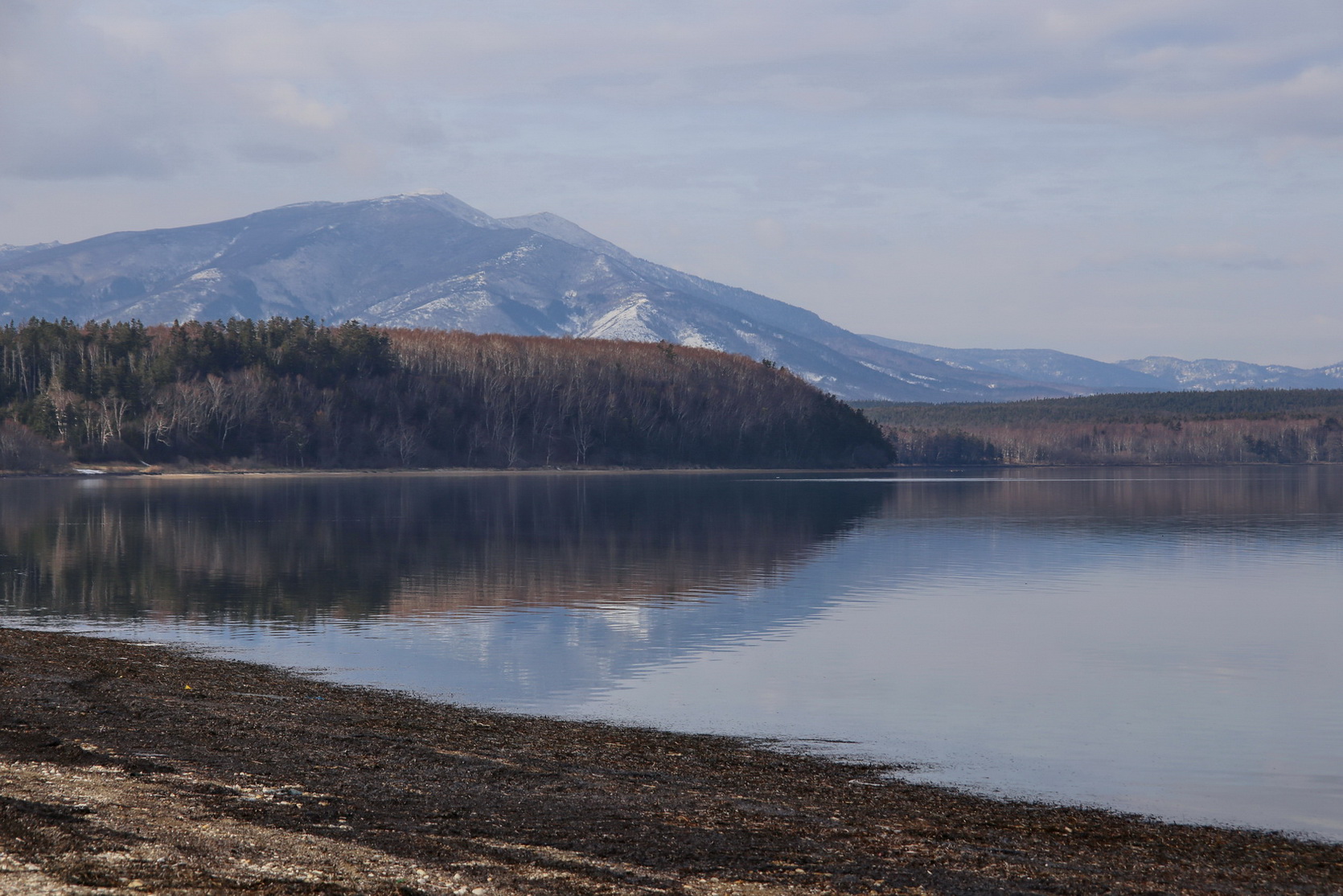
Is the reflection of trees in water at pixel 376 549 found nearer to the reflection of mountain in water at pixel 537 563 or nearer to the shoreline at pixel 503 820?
the reflection of mountain in water at pixel 537 563

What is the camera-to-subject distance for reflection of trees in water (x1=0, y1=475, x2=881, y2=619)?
138ft

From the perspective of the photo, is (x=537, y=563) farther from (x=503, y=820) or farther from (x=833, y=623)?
(x=503, y=820)

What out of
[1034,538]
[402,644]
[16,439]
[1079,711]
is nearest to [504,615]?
[402,644]

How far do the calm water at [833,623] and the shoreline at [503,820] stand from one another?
270 cm

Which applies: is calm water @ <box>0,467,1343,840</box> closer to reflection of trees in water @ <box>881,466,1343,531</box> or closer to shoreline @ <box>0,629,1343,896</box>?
shoreline @ <box>0,629,1343,896</box>

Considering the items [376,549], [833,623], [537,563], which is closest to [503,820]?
[833,623]

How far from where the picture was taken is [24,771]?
630 inches

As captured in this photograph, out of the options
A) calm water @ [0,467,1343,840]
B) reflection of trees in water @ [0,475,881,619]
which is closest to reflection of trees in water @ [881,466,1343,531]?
calm water @ [0,467,1343,840]

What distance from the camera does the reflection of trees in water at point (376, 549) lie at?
42.0 m

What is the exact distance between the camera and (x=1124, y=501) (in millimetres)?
113625

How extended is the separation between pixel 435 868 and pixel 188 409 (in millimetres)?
176391

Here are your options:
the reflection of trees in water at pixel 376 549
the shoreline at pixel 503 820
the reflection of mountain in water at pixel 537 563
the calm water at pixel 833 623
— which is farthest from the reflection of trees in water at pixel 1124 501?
the shoreline at pixel 503 820

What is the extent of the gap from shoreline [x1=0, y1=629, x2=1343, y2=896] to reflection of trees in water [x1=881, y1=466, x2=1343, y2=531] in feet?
218

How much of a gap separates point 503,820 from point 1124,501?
107104 millimetres
